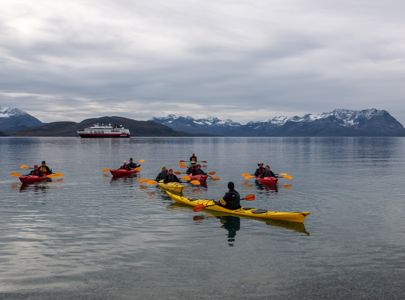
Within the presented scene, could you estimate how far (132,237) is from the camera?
20.7 m

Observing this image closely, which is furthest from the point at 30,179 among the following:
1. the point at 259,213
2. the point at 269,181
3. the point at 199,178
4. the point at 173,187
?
the point at 259,213

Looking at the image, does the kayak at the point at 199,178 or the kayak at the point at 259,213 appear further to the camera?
the kayak at the point at 199,178

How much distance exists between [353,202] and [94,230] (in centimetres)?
1965

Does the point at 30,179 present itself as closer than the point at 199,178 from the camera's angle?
Yes

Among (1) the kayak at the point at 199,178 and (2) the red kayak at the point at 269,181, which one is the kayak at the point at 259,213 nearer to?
(1) the kayak at the point at 199,178

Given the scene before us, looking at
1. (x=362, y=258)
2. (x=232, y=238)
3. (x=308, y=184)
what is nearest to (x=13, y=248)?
(x=232, y=238)

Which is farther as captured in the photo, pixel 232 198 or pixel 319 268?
pixel 232 198

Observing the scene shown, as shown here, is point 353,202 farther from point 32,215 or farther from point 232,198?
point 32,215

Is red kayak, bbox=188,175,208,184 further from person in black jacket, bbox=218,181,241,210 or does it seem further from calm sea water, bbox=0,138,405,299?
person in black jacket, bbox=218,181,241,210

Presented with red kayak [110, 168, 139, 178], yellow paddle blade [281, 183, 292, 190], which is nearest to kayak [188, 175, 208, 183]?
yellow paddle blade [281, 183, 292, 190]

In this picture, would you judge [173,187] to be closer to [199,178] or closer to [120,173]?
[199,178]

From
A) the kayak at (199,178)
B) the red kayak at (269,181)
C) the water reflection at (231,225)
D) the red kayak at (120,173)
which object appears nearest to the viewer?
the water reflection at (231,225)

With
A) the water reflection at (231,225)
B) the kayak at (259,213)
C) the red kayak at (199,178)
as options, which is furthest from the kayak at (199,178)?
the water reflection at (231,225)

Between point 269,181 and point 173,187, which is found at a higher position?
point 173,187
